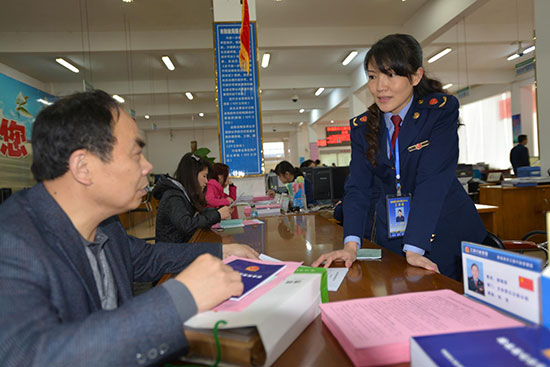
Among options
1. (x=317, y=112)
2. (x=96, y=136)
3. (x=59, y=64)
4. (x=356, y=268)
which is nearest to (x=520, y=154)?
(x=317, y=112)

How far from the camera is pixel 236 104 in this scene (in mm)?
4273

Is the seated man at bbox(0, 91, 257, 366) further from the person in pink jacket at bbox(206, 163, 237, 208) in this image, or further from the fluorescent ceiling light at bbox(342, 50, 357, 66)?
the fluorescent ceiling light at bbox(342, 50, 357, 66)

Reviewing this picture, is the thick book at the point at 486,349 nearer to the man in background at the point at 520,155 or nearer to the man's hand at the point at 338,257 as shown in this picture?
the man's hand at the point at 338,257

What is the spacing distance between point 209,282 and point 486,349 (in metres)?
0.44

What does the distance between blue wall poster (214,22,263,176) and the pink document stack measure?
144 inches

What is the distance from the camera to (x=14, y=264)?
563mm

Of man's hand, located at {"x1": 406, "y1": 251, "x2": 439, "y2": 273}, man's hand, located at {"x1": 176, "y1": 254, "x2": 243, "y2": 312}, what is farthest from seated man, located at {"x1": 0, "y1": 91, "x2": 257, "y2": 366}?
man's hand, located at {"x1": 406, "y1": 251, "x2": 439, "y2": 273}

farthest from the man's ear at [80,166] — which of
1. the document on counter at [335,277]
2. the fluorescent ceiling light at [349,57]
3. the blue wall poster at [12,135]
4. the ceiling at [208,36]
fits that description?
the fluorescent ceiling light at [349,57]

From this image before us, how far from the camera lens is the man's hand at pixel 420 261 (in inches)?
41.4

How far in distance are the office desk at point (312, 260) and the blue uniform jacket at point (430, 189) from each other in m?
0.15

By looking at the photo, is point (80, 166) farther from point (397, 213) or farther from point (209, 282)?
point (397, 213)

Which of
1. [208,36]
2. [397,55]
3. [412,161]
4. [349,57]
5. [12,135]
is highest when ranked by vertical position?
[349,57]

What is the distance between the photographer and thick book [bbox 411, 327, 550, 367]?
0.44 meters

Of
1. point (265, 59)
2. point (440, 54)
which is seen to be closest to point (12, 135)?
point (265, 59)
